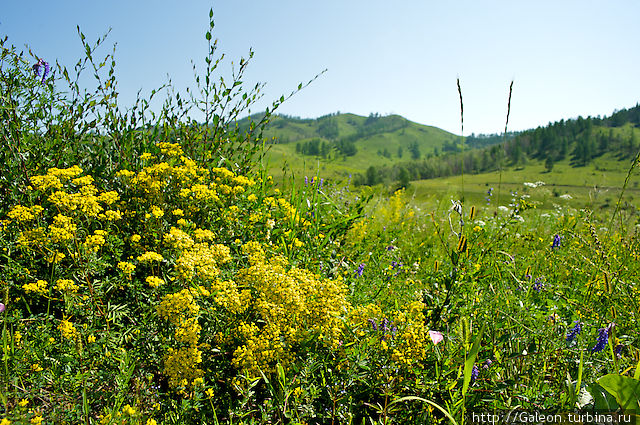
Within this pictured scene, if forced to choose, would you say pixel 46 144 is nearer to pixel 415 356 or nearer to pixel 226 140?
pixel 226 140

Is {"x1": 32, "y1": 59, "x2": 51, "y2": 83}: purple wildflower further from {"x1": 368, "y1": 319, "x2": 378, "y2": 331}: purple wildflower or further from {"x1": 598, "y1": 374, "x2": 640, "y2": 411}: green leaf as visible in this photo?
{"x1": 598, "y1": 374, "x2": 640, "y2": 411}: green leaf

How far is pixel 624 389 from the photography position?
1.56m

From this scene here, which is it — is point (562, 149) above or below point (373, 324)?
above

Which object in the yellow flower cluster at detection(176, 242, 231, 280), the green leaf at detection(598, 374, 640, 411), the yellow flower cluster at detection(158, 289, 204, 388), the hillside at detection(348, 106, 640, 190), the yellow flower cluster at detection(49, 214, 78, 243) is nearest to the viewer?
the green leaf at detection(598, 374, 640, 411)

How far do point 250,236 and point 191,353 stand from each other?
5.03 ft

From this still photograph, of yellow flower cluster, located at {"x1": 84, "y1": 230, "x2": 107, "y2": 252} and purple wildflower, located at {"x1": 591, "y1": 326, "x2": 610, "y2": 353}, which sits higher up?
yellow flower cluster, located at {"x1": 84, "y1": 230, "x2": 107, "y2": 252}

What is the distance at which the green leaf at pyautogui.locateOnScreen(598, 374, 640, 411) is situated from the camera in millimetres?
1534

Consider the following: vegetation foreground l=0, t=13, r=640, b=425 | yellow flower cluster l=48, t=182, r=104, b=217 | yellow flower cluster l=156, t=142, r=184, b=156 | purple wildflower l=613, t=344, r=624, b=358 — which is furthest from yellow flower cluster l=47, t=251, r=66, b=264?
purple wildflower l=613, t=344, r=624, b=358

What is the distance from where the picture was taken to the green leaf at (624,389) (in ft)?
5.03

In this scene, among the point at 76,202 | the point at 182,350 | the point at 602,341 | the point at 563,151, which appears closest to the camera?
the point at 182,350

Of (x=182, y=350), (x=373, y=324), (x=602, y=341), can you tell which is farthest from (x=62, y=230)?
(x=602, y=341)

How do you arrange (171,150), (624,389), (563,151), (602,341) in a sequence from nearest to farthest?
(624,389), (602,341), (171,150), (563,151)

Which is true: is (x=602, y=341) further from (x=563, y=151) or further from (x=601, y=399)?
(x=563, y=151)

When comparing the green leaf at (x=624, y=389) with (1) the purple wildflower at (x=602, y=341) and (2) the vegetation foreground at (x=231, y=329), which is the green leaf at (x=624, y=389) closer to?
(2) the vegetation foreground at (x=231, y=329)
